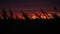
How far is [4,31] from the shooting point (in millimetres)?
14492

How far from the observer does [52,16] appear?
1798 cm

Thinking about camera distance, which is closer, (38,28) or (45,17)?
(38,28)

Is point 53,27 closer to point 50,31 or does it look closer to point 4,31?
point 50,31

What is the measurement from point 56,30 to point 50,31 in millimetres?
420

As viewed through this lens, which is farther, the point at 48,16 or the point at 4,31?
the point at 48,16

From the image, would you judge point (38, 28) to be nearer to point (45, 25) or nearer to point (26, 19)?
point (45, 25)

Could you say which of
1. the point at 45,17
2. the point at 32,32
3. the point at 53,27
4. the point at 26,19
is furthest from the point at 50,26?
the point at 26,19

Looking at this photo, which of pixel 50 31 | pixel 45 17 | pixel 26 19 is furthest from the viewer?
pixel 26 19

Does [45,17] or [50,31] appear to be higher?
[45,17]

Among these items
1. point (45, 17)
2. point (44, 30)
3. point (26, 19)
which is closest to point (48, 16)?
point (45, 17)

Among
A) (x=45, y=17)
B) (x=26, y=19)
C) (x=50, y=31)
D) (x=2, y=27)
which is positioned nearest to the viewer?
(x=50, y=31)

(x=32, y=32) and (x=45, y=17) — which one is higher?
(x=45, y=17)

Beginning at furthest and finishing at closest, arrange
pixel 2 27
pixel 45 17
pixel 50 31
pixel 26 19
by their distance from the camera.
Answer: pixel 26 19 → pixel 45 17 → pixel 2 27 → pixel 50 31

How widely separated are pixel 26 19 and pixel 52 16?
2656 millimetres
